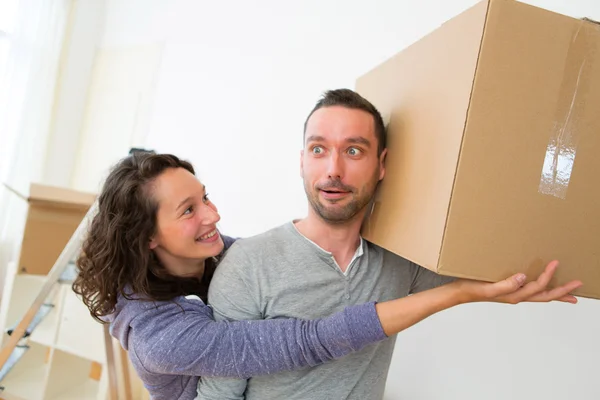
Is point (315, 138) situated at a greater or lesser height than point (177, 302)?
greater

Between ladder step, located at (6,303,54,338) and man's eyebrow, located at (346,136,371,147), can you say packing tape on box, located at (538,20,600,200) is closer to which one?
man's eyebrow, located at (346,136,371,147)

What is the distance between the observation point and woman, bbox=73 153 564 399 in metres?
0.85

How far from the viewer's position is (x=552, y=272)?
697mm

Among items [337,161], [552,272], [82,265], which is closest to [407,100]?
[337,161]

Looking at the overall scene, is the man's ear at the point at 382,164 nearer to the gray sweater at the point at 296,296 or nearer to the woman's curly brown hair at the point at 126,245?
the gray sweater at the point at 296,296

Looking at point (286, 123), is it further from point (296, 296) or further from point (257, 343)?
point (257, 343)

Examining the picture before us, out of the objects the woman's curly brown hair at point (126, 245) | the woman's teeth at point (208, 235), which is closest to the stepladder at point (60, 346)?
the woman's curly brown hair at point (126, 245)

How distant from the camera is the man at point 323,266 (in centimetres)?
95

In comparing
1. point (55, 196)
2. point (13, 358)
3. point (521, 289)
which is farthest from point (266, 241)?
point (13, 358)

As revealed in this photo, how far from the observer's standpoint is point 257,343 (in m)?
0.88

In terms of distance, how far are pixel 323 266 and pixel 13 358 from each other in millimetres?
1547

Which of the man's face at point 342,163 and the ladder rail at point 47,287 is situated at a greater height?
the man's face at point 342,163

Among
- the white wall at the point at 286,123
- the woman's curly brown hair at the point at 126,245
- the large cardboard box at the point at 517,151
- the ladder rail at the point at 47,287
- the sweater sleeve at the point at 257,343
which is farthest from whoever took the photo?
the ladder rail at the point at 47,287

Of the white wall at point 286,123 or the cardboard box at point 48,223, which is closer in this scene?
the white wall at point 286,123
